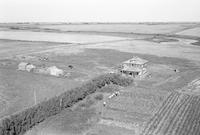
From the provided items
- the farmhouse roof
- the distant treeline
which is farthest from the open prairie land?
the farmhouse roof

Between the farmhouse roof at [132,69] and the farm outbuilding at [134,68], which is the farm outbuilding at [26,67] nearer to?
the farm outbuilding at [134,68]

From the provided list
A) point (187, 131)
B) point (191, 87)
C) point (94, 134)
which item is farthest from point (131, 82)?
point (187, 131)

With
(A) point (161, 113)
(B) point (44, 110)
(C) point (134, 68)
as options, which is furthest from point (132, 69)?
(A) point (161, 113)

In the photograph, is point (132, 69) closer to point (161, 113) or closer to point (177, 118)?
point (161, 113)

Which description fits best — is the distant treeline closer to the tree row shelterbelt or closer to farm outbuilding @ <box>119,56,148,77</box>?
farm outbuilding @ <box>119,56,148,77</box>

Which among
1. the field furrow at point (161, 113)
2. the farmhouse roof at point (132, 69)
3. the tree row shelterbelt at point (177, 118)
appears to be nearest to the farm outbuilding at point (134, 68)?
the farmhouse roof at point (132, 69)

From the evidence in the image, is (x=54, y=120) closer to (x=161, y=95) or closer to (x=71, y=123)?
(x=71, y=123)
